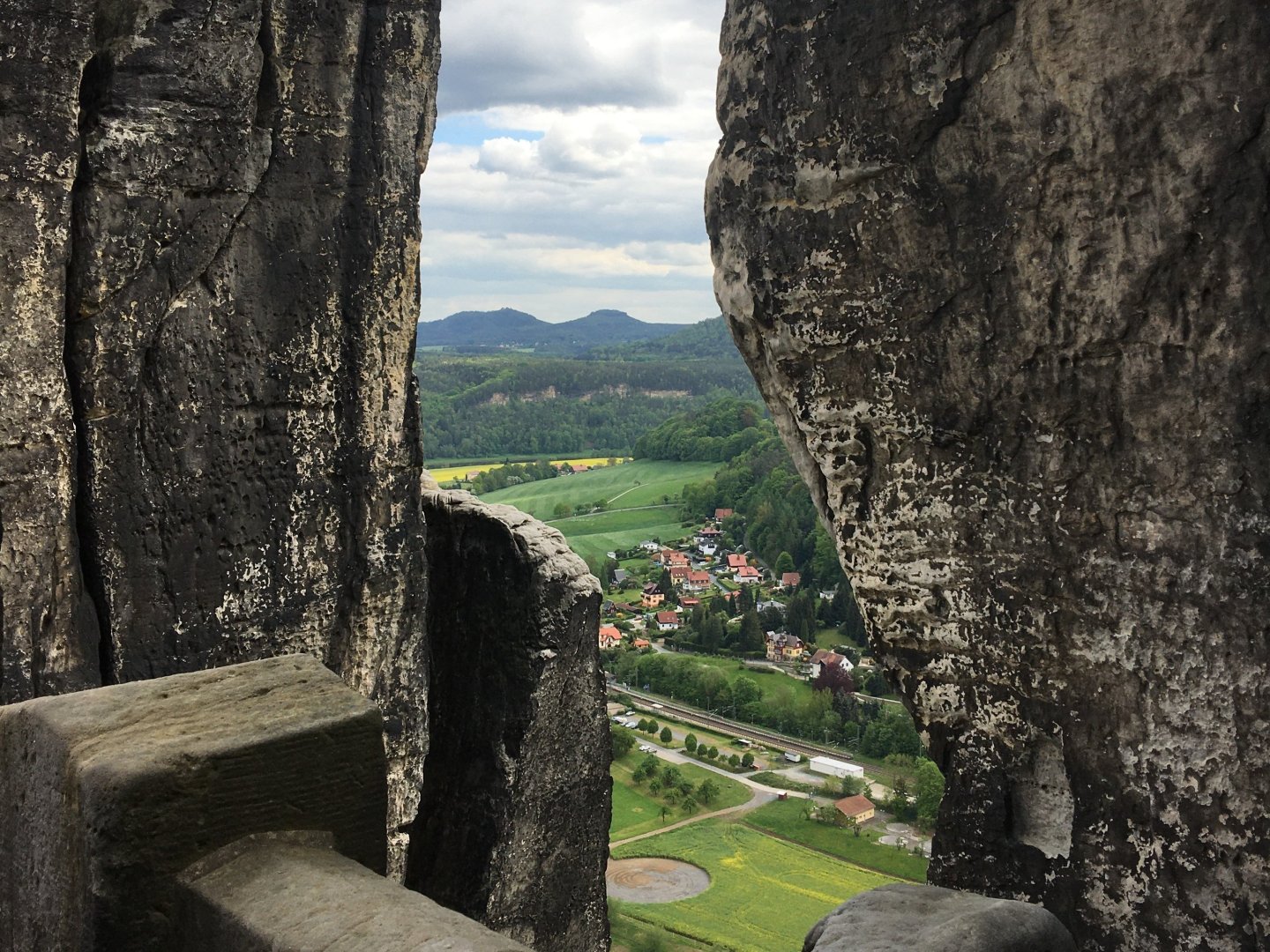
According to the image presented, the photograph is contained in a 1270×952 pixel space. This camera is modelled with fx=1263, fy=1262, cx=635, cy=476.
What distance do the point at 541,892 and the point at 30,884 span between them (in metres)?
8.61

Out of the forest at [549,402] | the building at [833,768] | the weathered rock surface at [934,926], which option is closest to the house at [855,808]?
the building at [833,768]

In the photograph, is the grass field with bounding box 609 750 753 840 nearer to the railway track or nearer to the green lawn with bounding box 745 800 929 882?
the green lawn with bounding box 745 800 929 882

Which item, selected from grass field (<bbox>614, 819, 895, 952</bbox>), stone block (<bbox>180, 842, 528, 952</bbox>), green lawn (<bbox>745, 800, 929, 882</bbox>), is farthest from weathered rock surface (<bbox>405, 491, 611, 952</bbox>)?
green lawn (<bbox>745, 800, 929, 882</bbox>)

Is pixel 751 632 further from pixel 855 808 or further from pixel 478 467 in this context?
pixel 478 467

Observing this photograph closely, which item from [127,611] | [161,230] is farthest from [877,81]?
[127,611]

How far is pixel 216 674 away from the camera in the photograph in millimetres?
3281

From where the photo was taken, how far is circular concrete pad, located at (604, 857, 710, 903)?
47.5 metres

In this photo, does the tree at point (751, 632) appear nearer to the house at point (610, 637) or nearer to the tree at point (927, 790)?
the house at point (610, 637)

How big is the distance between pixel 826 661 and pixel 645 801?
15545mm

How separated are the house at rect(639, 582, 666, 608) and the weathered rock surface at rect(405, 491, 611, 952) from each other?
234 ft

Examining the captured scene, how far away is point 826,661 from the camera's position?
6762 cm

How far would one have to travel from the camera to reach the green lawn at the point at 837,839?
4928 cm

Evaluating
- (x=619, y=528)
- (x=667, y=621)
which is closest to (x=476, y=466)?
(x=619, y=528)

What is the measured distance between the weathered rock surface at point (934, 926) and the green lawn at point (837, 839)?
47.2 meters
